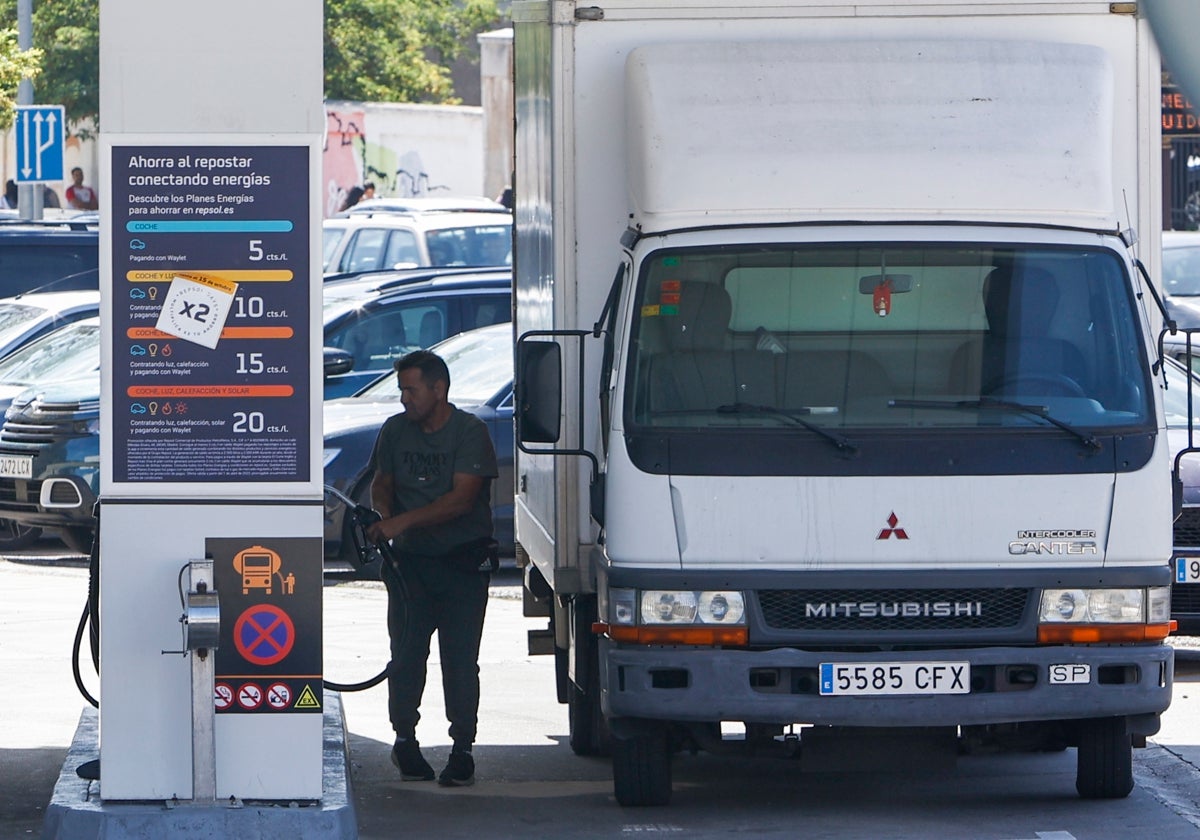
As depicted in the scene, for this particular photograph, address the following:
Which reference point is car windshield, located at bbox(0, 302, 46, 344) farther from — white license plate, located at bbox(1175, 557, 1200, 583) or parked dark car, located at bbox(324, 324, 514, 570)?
white license plate, located at bbox(1175, 557, 1200, 583)

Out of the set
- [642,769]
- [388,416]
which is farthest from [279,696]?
[388,416]

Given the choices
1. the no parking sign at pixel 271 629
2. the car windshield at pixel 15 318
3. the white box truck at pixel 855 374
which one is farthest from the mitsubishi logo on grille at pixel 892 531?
the car windshield at pixel 15 318

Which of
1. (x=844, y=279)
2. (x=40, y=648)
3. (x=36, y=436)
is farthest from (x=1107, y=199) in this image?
(x=36, y=436)

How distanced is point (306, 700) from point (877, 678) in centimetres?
191

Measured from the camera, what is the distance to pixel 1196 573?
1052cm

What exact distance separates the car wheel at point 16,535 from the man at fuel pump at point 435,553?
7.86 metres

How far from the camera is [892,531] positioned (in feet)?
24.3

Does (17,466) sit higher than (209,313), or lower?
lower

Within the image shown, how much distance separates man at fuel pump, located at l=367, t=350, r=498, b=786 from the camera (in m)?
8.68

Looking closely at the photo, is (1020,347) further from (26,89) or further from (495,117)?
(495,117)

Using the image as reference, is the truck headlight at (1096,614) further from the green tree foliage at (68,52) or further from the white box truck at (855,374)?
the green tree foliage at (68,52)

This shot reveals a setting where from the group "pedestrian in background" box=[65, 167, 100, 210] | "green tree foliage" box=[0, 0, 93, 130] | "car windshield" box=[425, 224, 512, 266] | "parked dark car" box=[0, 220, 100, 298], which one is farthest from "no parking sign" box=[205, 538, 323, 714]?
"green tree foliage" box=[0, 0, 93, 130]

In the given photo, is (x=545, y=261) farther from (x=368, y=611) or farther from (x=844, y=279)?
(x=368, y=611)

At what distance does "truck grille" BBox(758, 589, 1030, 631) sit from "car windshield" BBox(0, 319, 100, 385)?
9051 millimetres
